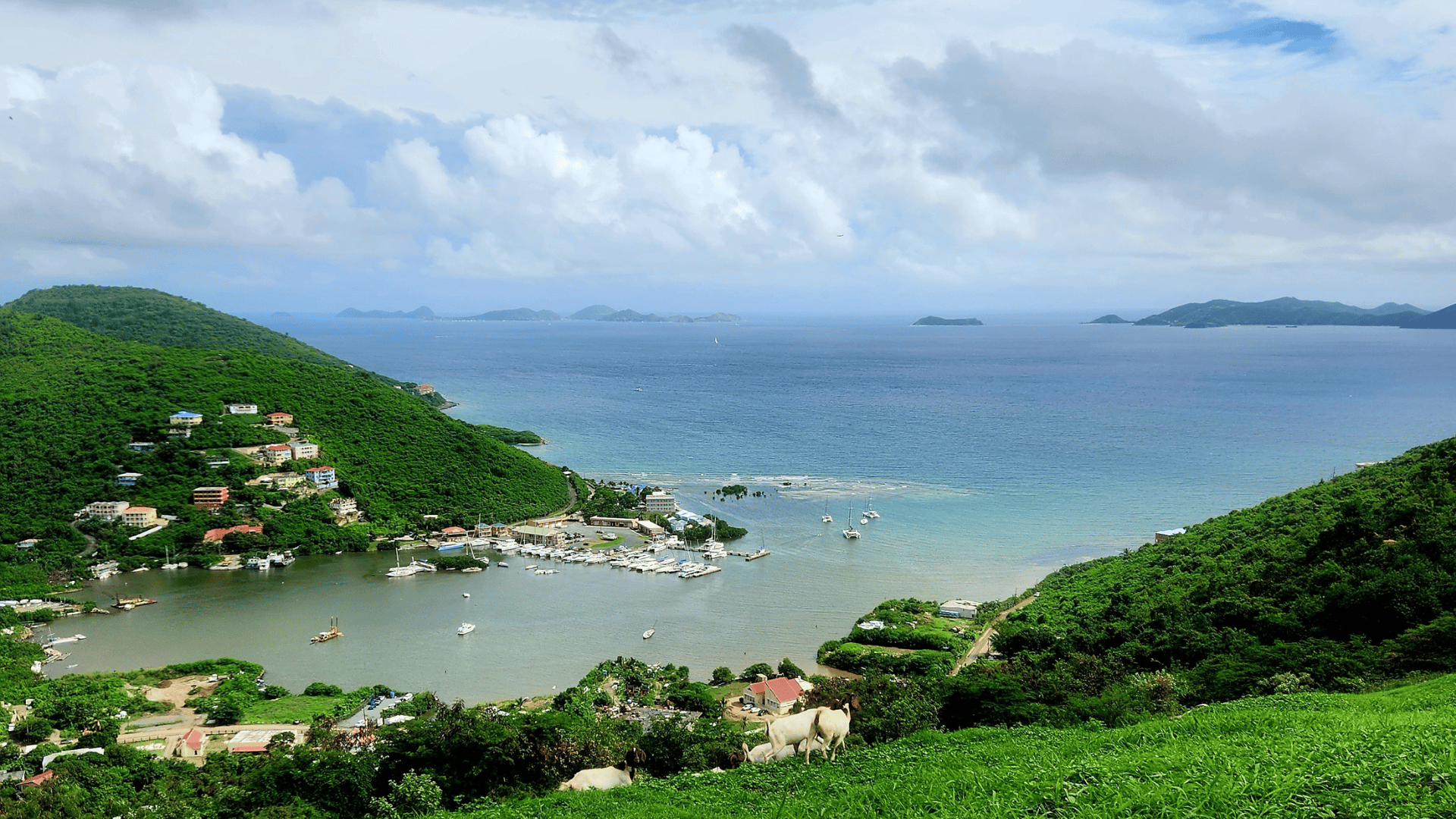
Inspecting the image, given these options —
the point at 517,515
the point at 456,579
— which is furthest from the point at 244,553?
the point at 517,515

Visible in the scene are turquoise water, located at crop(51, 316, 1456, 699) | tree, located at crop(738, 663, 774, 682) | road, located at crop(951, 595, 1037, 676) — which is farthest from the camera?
turquoise water, located at crop(51, 316, 1456, 699)

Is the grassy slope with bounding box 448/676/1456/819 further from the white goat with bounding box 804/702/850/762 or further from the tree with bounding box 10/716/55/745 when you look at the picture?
the tree with bounding box 10/716/55/745

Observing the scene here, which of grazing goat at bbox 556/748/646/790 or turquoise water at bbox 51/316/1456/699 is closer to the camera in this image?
grazing goat at bbox 556/748/646/790

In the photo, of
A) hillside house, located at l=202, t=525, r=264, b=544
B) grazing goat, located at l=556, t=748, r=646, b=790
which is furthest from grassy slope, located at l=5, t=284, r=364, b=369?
grazing goat, located at l=556, t=748, r=646, b=790

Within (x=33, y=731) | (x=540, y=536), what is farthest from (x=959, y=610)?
(x=33, y=731)

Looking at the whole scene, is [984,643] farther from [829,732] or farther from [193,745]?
[193,745]

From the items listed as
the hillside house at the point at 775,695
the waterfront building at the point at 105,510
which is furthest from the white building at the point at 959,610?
the waterfront building at the point at 105,510
